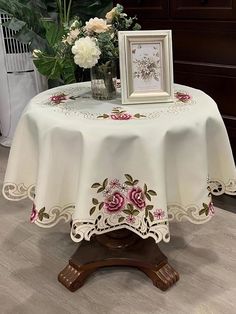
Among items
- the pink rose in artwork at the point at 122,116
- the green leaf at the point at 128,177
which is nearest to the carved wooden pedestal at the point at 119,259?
the green leaf at the point at 128,177

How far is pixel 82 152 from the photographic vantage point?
Answer: 1.12 meters

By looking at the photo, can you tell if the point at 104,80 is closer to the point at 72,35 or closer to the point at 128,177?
the point at 72,35

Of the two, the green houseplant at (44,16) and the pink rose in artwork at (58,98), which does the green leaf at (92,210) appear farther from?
the green houseplant at (44,16)

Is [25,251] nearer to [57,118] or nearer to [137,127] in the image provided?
[57,118]

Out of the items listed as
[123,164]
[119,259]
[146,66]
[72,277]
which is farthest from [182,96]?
[72,277]

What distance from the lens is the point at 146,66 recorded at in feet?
4.23

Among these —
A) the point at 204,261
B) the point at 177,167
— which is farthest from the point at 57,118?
the point at 204,261

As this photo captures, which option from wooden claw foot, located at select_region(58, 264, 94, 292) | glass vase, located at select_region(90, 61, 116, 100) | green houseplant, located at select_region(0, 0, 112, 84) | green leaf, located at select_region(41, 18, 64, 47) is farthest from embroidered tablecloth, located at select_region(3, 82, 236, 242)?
green leaf, located at select_region(41, 18, 64, 47)

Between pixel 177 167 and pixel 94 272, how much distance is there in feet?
2.05

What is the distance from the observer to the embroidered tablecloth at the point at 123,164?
3.66 feet

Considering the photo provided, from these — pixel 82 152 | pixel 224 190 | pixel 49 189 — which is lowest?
pixel 224 190

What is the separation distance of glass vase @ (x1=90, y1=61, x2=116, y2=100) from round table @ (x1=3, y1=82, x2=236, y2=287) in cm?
12

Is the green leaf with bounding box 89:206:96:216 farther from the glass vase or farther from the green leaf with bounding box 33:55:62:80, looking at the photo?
the green leaf with bounding box 33:55:62:80

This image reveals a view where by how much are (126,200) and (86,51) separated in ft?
1.65
